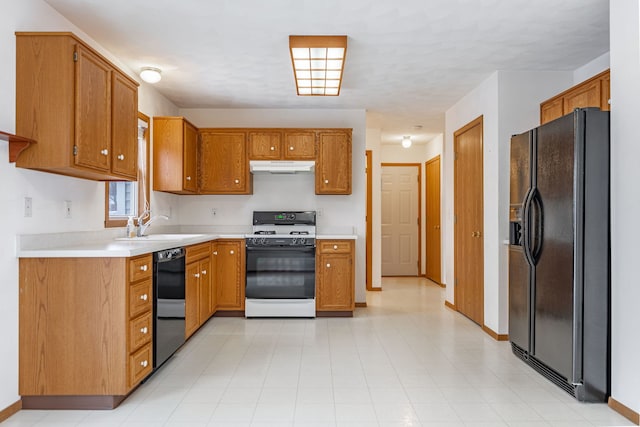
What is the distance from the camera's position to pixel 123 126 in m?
3.24

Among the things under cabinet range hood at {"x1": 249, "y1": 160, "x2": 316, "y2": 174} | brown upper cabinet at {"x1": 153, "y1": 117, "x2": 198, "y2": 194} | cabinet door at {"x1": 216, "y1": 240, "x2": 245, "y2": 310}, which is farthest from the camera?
under cabinet range hood at {"x1": 249, "y1": 160, "x2": 316, "y2": 174}

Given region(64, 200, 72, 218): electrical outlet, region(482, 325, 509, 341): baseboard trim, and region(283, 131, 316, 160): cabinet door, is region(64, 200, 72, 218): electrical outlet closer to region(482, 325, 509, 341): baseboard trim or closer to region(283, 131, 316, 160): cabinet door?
region(283, 131, 316, 160): cabinet door

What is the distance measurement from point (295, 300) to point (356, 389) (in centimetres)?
214

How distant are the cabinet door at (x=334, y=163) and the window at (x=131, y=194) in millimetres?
1861

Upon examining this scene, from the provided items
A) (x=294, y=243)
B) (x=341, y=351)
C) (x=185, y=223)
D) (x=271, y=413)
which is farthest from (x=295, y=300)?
(x=271, y=413)

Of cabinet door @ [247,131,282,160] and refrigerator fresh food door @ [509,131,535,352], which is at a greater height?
cabinet door @ [247,131,282,160]

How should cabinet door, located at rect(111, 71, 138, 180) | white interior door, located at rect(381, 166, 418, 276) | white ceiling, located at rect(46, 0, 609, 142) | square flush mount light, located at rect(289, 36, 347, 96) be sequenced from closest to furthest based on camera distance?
A: 1. white ceiling, located at rect(46, 0, 609, 142)
2. cabinet door, located at rect(111, 71, 138, 180)
3. square flush mount light, located at rect(289, 36, 347, 96)
4. white interior door, located at rect(381, 166, 418, 276)

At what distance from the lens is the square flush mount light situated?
346cm

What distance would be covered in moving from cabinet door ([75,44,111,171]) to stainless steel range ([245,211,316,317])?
223 cm

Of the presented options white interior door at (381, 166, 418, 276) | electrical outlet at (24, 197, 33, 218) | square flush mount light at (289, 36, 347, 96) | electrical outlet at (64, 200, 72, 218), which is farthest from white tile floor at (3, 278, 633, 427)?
white interior door at (381, 166, 418, 276)

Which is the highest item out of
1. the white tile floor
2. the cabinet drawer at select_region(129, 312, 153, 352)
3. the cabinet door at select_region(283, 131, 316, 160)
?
the cabinet door at select_region(283, 131, 316, 160)

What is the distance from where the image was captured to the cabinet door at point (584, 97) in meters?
3.26

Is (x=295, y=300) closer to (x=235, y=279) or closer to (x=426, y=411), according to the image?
(x=235, y=279)

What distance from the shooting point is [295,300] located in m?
4.99
